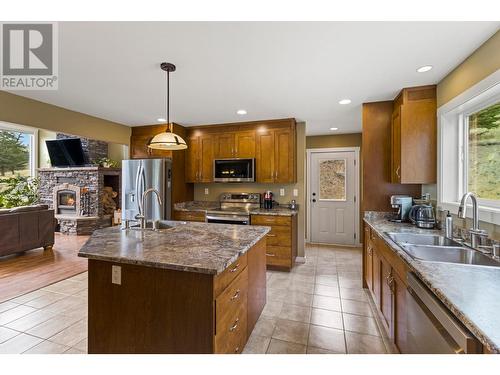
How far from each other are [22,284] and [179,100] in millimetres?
3105

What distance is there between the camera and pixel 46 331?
6.99ft

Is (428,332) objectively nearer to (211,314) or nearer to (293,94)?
(211,314)

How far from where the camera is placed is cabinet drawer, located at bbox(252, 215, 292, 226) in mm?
3650

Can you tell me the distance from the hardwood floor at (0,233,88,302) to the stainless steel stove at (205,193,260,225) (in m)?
2.10

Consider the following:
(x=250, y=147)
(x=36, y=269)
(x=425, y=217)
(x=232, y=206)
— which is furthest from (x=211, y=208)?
(x=425, y=217)

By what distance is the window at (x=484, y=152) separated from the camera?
1895 millimetres

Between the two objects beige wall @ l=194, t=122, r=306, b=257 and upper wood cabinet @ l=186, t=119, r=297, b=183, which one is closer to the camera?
upper wood cabinet @ l=186, t=119, r=297, b=183

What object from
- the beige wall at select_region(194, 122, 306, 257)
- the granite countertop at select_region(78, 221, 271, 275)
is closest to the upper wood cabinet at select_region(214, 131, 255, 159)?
the beige wall at select_region(194, 122, 306, 257)


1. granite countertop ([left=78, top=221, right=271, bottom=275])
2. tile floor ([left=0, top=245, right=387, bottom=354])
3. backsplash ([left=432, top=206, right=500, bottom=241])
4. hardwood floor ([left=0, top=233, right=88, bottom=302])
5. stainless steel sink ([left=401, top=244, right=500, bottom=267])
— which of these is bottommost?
tile floor ([left=0, top=245, right=387, bottom=354])

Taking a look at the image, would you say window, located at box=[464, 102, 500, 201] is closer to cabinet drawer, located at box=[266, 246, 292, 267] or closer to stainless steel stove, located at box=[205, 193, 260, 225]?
cabinet drawer, located at box=[266, 246, 292, 267]

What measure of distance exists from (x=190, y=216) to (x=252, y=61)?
2.83 meters

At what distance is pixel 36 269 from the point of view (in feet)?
11.9
